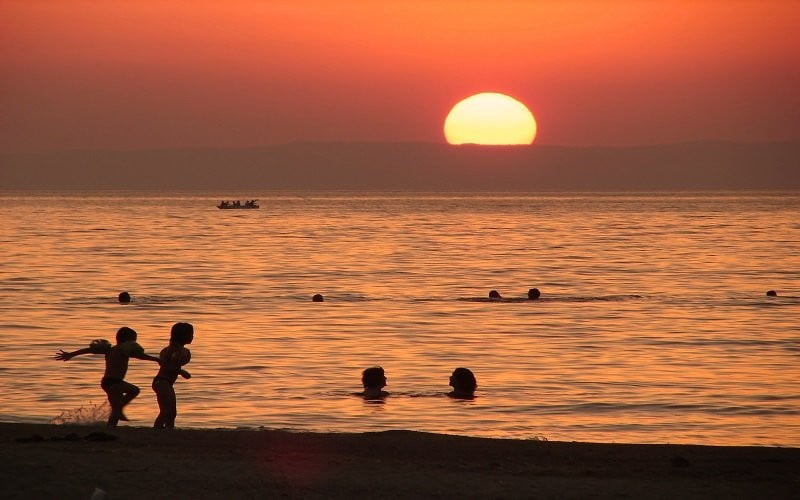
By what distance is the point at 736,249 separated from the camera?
80.8m

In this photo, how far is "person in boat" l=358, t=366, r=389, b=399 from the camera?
70.1 ft

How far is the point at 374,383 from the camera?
21594 mm

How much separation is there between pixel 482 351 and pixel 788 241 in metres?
67.7

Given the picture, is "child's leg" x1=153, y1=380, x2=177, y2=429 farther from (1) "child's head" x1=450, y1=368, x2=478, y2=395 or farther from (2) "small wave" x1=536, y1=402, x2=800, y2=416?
(1) "child's head" x1=450, y1=368, x2=478, y2=395

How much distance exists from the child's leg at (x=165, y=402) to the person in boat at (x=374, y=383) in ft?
20.8

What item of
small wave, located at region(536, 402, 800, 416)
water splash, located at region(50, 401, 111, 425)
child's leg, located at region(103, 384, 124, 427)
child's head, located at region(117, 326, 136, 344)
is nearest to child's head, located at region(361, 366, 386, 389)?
small wave, located at region(536, 402, 800, 416)

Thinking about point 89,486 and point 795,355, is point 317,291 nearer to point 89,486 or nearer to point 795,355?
point 795,355

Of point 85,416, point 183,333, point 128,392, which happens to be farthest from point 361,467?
point 85,416

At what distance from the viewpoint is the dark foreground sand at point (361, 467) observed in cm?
1131

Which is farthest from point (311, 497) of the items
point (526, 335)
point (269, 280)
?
point (269, 280)

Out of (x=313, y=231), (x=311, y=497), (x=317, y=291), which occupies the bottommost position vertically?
(x=311, y=497)

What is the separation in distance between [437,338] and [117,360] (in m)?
17.0

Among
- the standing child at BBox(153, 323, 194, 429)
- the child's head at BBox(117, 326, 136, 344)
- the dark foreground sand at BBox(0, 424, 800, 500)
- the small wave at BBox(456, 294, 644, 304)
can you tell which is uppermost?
the small wave at BBox(456, 294, 644, 304)

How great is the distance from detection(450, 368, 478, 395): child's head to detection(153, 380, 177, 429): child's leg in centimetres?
707
